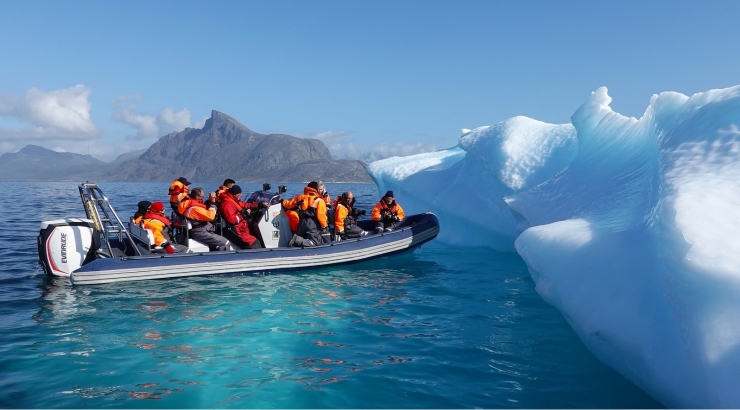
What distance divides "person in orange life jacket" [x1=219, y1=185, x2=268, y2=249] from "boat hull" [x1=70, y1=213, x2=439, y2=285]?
72 cm

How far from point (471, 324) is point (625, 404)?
2.56m

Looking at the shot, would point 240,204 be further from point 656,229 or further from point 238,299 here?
point 656,229

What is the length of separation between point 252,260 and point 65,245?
3.15 meters

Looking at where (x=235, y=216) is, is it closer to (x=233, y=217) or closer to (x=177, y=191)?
(x=233, y=217)

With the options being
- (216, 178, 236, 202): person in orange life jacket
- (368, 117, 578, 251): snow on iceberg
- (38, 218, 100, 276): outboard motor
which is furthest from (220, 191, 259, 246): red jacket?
(368, 117, 578, 251): snow on iceberg

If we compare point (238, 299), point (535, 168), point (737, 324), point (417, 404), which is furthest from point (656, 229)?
point (535, 168)

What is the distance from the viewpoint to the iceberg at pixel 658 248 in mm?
3354

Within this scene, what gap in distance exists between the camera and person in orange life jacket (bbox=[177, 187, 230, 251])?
30.2 feet

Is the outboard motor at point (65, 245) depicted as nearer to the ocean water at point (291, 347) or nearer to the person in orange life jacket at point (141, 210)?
the ocean water at point (291, 347)

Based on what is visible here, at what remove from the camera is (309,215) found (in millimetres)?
10477

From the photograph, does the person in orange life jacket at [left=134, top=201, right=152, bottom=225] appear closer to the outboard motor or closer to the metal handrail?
the metal handrail

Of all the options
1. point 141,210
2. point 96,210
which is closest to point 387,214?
point 141,210

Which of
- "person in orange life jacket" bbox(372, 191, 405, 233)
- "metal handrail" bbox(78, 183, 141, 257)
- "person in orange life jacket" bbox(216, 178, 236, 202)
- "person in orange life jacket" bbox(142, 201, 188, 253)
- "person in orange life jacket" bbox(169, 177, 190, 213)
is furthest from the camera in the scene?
"person in orange life jacket" bbox(372, 191, 405, 233)

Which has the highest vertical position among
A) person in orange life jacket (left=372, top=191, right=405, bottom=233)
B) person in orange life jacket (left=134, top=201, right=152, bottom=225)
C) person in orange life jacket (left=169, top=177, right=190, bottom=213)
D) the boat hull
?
person in orange life jacket (left=169, top=177, right=190, bottom=213)
